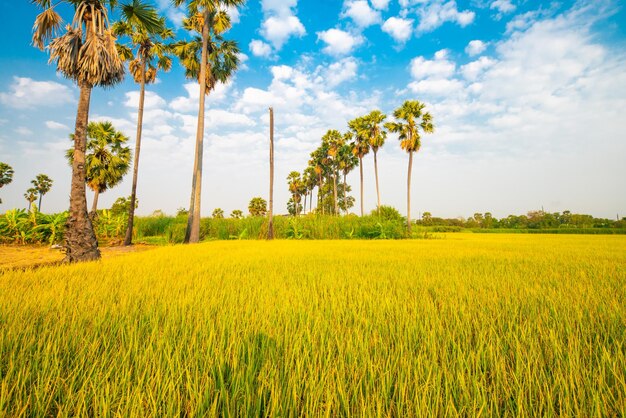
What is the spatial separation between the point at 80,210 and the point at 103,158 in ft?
64.7

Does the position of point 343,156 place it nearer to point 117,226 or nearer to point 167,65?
point 167,65

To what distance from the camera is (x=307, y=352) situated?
148 cm

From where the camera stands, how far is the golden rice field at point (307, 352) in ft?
3.55

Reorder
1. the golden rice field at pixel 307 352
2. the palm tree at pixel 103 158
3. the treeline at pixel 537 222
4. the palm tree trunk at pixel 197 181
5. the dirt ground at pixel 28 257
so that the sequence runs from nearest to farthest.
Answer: the golden rice field at pixel 307 352
the dirt ground at pixel 28 257
the palm tree trunk at pixel 197 181
the palm tree at pixel 103 158
the treeline at pixel 537 222

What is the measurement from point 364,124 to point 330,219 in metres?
20.6

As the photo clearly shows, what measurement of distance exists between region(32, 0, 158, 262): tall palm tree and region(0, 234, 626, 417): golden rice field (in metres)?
3.90

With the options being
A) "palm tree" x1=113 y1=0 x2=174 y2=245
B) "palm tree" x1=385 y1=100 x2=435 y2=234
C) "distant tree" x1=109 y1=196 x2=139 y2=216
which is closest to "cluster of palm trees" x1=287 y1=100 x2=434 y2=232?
"palm tree" x1=385 y1=100 x2=435 y2=234

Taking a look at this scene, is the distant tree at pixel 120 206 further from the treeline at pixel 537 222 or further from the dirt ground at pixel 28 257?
the treeline at pixel 537 222

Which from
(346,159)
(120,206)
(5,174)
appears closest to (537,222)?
(346,159)

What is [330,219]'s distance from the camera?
65.2ft

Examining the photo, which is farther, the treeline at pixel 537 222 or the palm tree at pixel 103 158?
the treeline at pixel 537 222

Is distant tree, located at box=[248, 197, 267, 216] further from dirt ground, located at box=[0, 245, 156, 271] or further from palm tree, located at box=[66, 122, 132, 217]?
dirt ground, located at box=[0, 245, 156, 271]

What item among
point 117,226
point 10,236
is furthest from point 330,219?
point 10,236

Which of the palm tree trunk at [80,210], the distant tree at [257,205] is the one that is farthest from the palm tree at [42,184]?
the palm tree trunk at [80,210]
